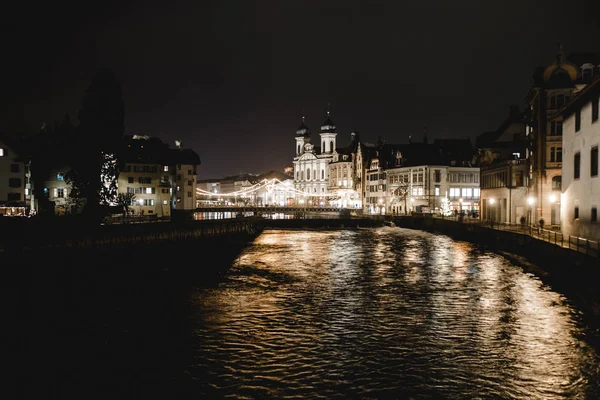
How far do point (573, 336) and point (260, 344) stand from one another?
11.7 meters

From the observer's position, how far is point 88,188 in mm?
60562

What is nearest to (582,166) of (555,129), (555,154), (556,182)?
(556,182)

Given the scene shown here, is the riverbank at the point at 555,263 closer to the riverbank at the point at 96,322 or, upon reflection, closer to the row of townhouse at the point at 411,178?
the riverbank at the point at 96,322

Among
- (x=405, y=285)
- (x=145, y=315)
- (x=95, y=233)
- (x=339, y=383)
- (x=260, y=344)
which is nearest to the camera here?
(x=339, y=383)

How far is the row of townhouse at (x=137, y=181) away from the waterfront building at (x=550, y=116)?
47.5 meters

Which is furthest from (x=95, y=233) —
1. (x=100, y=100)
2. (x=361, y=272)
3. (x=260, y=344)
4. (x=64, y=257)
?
(x=260, y=344)

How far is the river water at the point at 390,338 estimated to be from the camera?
50.0 ft

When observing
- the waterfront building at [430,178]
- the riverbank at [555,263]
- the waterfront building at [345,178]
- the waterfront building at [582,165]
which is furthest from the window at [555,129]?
the waterfront building at [345,178]

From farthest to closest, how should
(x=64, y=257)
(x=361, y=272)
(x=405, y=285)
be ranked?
(x=64, y=257)
(x=361, y=272)
(x=405, y=285)

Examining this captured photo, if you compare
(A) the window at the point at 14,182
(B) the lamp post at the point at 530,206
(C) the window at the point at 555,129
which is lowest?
(B) the lamp post at the point at 530,206

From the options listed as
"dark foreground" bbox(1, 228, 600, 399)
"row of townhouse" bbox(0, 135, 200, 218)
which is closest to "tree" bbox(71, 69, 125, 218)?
"row of townhouse" bbox(0, 135, 200, 218)

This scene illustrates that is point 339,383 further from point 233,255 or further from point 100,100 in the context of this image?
point 100,100

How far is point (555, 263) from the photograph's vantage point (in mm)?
33719

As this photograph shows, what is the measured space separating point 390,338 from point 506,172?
184 feet
